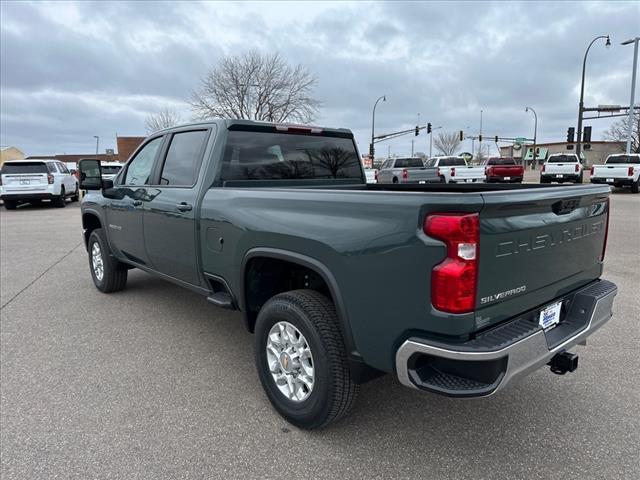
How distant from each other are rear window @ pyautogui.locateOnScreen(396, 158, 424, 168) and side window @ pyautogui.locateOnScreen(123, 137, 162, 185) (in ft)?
74.4

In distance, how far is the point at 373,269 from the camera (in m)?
2.27

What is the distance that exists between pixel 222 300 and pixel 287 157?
138 cm

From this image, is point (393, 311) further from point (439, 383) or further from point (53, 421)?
point (53, 421)

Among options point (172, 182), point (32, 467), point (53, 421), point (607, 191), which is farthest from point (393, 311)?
point (172, 182)

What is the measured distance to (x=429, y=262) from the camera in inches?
81.7

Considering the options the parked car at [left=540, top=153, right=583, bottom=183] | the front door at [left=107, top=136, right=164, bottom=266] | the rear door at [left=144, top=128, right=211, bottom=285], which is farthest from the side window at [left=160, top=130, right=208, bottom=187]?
the parked car at [left=540, top=153, right=583, bottom=183]

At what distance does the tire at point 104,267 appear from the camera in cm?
554

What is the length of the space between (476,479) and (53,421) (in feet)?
8.38

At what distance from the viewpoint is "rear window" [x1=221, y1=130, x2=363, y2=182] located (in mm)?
3705

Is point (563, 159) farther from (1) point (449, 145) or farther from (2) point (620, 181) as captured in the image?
(1) point (449, 145)

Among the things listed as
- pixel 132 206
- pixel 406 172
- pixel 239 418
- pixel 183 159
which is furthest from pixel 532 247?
pixel 406 172

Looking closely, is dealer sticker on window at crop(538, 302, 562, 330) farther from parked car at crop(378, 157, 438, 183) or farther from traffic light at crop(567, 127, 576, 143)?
traffic light at crop(567, 127, 576, 143)

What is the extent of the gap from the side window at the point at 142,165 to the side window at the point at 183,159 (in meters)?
0.33

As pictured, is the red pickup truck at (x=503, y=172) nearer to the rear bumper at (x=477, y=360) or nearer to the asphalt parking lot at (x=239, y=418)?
the asphalt parking lot at (x=239, y=418)
